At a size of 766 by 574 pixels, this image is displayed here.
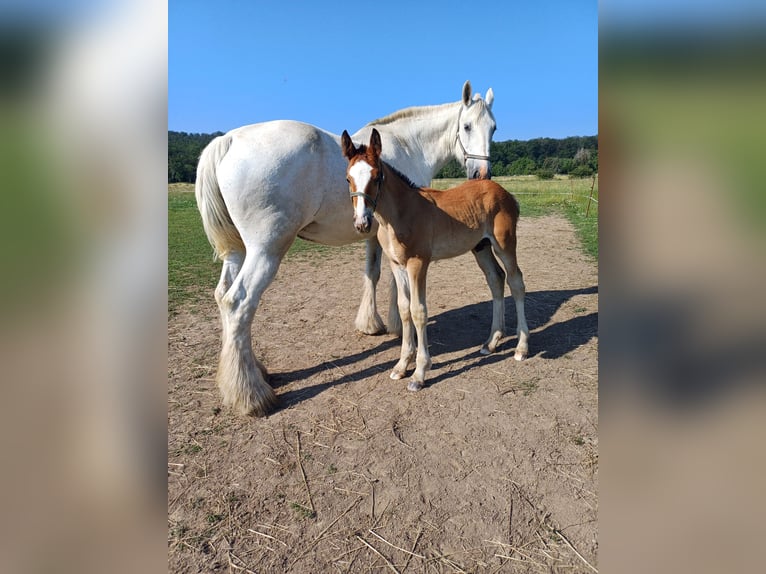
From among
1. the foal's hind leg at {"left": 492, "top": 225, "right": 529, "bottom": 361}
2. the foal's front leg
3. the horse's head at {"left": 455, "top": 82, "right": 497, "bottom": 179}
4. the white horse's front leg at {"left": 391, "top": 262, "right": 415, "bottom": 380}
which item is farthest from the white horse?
the horse's head at {"left": 455, "top": 82, "right": 497, "bottom": 179}

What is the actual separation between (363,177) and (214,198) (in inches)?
51.0

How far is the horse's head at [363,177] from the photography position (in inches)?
125

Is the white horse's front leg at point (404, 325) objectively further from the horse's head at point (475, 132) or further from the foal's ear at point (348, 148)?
the horse's head at point (475, 132)

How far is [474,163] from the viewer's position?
4.91 metres

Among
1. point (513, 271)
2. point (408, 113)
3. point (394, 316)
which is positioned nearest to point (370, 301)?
point (394, 316)

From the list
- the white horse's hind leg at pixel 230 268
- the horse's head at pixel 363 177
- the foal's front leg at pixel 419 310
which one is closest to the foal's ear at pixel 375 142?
the horse's head at pixel 363 177

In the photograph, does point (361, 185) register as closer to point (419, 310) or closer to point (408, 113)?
point (419, 310)

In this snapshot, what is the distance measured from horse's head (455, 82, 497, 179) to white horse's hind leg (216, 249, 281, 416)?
8.67 feet

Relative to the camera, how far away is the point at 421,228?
3.83 metres

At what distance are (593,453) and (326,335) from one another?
3.15 m

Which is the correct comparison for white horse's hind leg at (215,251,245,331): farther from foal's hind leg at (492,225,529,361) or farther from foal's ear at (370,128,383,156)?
foal's hind leg at (492,225,529,361)

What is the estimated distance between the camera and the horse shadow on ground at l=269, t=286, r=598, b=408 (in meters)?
4.05
